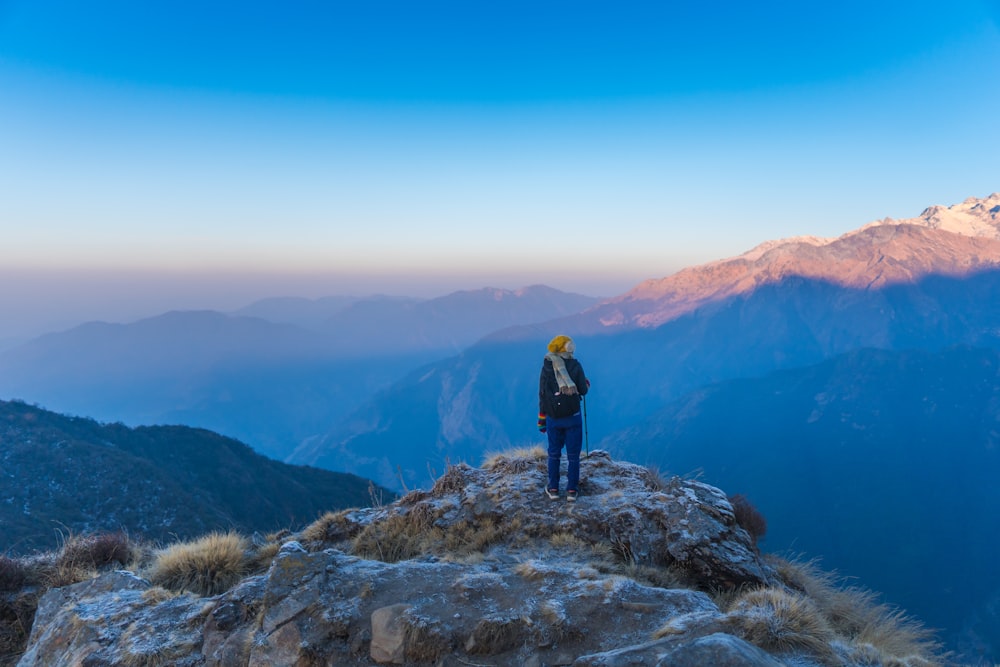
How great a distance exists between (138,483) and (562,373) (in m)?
54.2

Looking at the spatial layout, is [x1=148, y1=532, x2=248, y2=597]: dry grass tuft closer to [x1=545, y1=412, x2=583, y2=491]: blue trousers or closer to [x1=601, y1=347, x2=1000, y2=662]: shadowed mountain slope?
[x1=545, y1=412, x2=583, y2=491]: blue trousers

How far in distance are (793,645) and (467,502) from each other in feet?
21.1

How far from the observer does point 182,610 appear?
6.89 meters

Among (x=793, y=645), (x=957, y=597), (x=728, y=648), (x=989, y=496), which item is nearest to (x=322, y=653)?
(x=728, y=648)

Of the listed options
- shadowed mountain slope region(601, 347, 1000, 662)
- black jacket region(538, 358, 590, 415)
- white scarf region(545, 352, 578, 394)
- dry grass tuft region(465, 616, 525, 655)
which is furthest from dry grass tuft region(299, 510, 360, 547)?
shadowed mountain slope region(601, 347, 1000, 662)

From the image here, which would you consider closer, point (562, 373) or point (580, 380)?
point (562, 373)

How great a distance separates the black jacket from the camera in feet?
33.1

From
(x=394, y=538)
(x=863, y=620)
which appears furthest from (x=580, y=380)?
(x=863, y=620)

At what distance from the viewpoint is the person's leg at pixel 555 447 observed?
399 inches

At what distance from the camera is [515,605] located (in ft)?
19.7

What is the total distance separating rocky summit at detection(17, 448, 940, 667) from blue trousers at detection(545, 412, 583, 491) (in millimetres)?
434

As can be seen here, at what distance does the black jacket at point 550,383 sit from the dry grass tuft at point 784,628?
504 cm

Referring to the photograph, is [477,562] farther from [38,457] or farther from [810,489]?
[810,489]

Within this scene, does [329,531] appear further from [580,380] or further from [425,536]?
[580,380]
